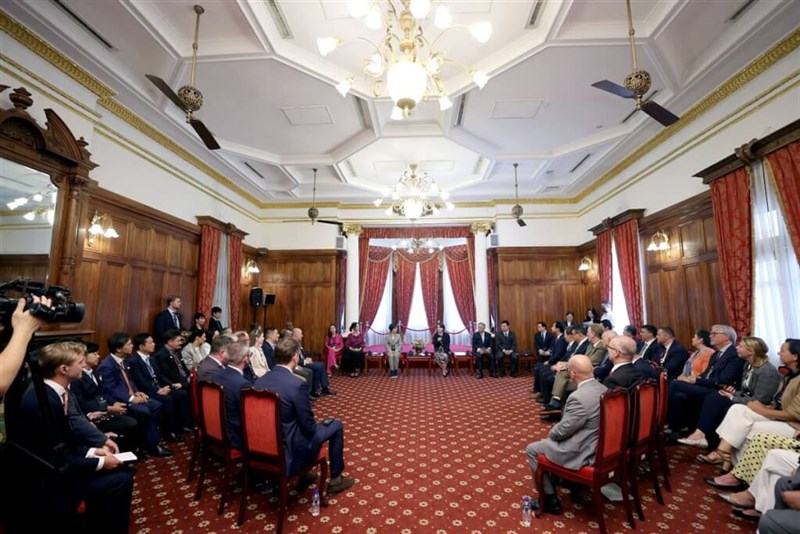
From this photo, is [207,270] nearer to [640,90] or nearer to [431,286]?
[431,286]

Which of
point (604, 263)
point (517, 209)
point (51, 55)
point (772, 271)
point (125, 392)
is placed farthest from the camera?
point (517, 209)

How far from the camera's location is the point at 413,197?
262 inches

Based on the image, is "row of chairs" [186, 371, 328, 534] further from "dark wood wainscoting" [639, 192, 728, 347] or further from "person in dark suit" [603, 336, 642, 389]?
"dark wood wainscoting" [639, 192, 728, 347]

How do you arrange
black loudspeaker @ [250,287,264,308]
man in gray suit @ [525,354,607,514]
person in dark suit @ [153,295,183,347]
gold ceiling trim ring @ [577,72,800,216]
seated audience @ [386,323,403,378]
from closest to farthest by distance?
1. man in gray suit @ [525,354,607,514]
2. gold ceiling trim ring @ [577,72,800,216]
3. person in dark suit @ [153,295,183,347]
4. seated audience @ [386,323,403,378]
5. black loudspeaker @ [250,287,264,308]

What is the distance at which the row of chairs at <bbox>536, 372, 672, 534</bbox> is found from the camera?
2.36 meters

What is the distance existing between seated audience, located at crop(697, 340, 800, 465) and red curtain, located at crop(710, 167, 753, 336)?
1.35 meters

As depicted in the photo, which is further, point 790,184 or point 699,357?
point 699,357

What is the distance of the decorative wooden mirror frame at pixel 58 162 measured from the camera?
3467mm

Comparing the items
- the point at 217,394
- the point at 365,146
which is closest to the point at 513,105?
the point at 365,146

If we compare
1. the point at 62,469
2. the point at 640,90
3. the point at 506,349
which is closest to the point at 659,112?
the point at 640,90

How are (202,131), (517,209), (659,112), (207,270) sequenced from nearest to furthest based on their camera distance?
(659,112), (202,131), (207,270), (517,209)

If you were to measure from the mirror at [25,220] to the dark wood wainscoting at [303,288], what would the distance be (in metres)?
5.96

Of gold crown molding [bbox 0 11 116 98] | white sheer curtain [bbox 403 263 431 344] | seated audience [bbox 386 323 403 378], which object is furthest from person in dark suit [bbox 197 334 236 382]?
white sheer curtain [bbox 403 263 431 344]

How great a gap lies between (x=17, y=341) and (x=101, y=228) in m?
4.30
